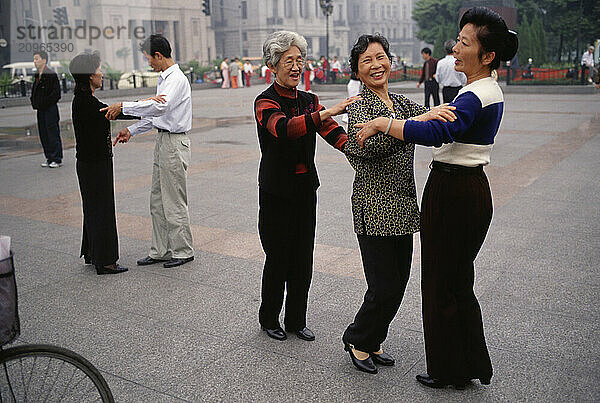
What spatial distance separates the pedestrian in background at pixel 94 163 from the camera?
532 cm

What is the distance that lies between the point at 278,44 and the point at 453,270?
159 centimetres

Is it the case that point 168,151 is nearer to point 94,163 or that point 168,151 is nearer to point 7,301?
point 94,163

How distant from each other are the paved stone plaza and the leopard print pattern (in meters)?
0.91

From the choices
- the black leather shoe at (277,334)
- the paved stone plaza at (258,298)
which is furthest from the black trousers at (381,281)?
the black leather shoe at (277,334)

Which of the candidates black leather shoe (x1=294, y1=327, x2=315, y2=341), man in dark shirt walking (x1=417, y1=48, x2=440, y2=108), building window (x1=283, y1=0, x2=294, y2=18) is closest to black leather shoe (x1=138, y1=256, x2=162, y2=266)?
black leather shoe (x1=294, y1=327, x2=315, y2=341)

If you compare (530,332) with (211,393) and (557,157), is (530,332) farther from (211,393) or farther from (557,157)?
(557,157)

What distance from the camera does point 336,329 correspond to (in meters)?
4.21

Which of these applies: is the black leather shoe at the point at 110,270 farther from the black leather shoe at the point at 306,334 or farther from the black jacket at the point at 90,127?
the black leather shoe at the point at 306,334

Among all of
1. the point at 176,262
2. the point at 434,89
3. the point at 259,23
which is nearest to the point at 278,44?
the point at 176,262

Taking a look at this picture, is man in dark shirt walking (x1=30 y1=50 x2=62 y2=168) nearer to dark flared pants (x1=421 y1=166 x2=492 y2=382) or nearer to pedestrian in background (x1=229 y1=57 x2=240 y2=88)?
dark flared pants (x1=421 y1=166 x2=492 y2=382)

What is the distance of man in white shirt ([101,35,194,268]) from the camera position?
17.8 feet

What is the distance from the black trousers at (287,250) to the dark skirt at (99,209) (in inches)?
76.3

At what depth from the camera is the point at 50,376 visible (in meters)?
3.29

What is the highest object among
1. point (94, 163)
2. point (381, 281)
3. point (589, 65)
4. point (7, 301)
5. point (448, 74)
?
point (589, 65)
